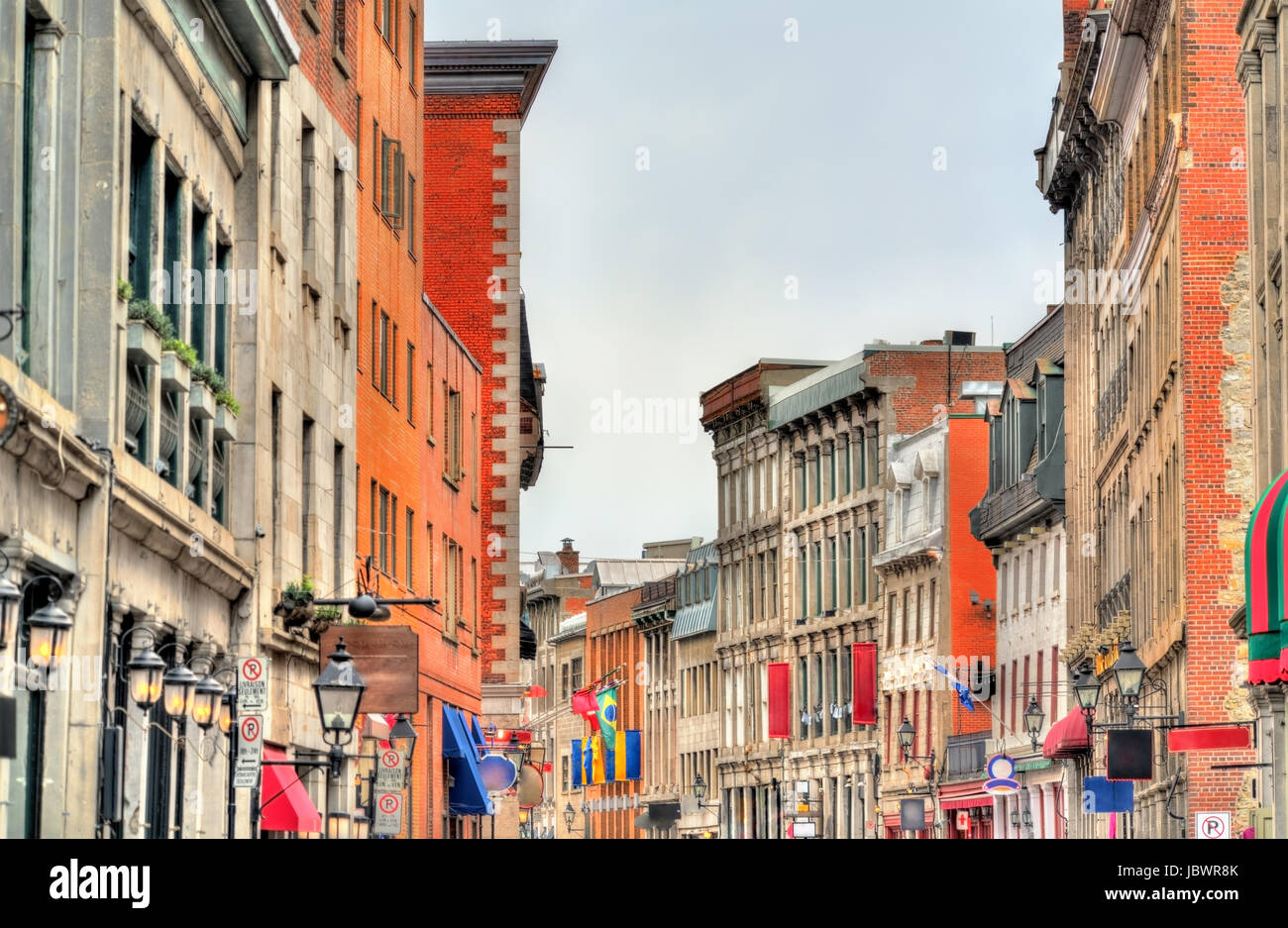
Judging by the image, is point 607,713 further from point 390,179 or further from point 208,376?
point 208,376

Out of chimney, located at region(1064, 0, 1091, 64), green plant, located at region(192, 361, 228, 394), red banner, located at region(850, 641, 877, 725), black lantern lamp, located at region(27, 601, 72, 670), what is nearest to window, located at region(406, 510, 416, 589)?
green plant, located at region(192, 361, 228, 394)

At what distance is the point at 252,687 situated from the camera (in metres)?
25.0

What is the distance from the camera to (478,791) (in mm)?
47312

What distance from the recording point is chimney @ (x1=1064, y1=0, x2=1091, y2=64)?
206ft

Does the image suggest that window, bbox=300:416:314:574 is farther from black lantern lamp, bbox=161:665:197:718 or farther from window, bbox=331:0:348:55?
black lantern lamp, bbox=161:665:197:718

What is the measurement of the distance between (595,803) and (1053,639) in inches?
2563

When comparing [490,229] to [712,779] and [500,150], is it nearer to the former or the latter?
[500,150]

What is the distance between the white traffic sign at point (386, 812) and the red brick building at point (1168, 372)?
968cm

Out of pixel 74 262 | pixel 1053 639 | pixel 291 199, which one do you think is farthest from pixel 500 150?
pixel 74 262

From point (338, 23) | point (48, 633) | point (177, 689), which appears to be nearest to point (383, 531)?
point (338, 23)

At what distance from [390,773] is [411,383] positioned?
10211 millimetres

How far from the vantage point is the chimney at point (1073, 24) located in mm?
62875
